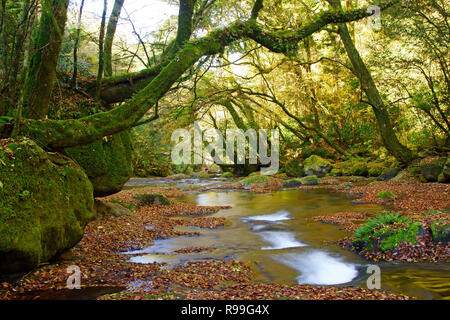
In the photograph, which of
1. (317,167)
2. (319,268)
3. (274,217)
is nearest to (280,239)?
(319,268)

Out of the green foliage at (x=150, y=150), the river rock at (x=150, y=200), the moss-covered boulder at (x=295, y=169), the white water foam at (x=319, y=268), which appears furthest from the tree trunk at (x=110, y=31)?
the moss-covered boulder at (x=295, y=169)

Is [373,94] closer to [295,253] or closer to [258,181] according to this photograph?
[258,181]

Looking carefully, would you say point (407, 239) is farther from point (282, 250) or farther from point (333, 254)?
point (282, 250)

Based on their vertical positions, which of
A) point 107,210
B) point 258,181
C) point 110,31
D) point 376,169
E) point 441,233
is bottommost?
point 258,181

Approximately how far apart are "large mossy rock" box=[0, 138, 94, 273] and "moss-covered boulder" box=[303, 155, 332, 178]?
1932cm

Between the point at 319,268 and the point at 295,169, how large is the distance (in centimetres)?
1843

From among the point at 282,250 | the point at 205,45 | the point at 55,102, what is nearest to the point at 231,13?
the point at 205,45

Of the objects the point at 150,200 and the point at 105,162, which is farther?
the point at 150,200

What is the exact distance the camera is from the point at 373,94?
15.7 m

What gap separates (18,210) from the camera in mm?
3986

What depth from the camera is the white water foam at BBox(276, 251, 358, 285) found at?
4.79 m

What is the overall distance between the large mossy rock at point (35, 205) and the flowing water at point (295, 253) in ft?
4.84

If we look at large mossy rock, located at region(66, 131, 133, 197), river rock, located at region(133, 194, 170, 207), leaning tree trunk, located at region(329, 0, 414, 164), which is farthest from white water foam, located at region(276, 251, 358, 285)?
leaning tree trunk, located at region(329, 0, 414, 164)

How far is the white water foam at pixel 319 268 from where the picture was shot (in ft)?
15.7
